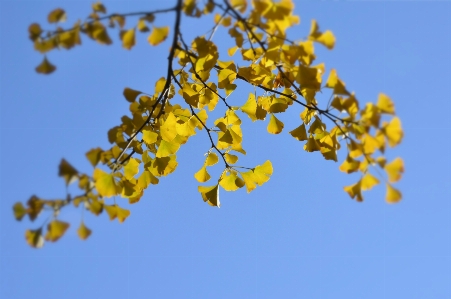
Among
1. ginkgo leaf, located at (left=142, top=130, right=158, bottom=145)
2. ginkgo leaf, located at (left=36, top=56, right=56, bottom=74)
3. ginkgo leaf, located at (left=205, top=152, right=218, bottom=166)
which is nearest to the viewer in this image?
ginkgo leaf, located at (left=36, top=56, right=56, bottom=74)

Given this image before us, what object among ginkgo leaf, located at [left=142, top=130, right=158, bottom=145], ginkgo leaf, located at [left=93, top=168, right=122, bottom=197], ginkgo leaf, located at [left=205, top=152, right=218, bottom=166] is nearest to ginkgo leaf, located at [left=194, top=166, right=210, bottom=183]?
ginkgo leaf, located at [left=205, top=152, right=218, bottom=166]

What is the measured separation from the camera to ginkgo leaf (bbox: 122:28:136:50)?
76 centimetres

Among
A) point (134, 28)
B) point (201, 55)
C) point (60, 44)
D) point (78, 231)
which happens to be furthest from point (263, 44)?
point (78, 231)

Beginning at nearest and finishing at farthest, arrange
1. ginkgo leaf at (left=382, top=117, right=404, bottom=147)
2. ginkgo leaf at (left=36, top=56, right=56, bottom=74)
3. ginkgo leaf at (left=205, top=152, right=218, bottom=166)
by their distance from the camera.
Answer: ginkgo leaf at (left=382, top=117, right=404, bottom=147)
ginkgo leaf at (left=36, top=56, right=56, bottom=74)
ginkgo leaf at (left=205, top=152, right=218, bottom=166)

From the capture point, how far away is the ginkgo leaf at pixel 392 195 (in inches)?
29.6

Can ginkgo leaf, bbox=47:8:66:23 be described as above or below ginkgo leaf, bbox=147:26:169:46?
below

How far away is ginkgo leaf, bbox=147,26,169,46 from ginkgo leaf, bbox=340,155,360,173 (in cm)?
36

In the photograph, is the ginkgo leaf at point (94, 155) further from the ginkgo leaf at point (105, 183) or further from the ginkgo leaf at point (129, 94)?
the ginkgo leaf at point (129, 94)

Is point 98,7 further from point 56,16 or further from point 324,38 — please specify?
point 324,38

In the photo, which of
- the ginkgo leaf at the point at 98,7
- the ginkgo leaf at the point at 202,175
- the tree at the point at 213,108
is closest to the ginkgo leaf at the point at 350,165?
the tree at the point at 213,108

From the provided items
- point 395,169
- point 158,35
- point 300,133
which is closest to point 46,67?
point 158,35

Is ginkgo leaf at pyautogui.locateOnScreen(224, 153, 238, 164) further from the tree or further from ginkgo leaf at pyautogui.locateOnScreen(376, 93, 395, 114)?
ginkgo leaf at pyautogui.locateOnScreen(376, 93, 395, 114)

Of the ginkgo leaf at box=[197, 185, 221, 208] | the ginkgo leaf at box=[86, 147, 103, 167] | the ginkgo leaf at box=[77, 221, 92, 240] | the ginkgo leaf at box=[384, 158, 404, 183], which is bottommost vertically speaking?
the ginkgo leaf at box=[77, 221, 92, 240]

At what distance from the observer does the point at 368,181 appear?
2.55 feet
